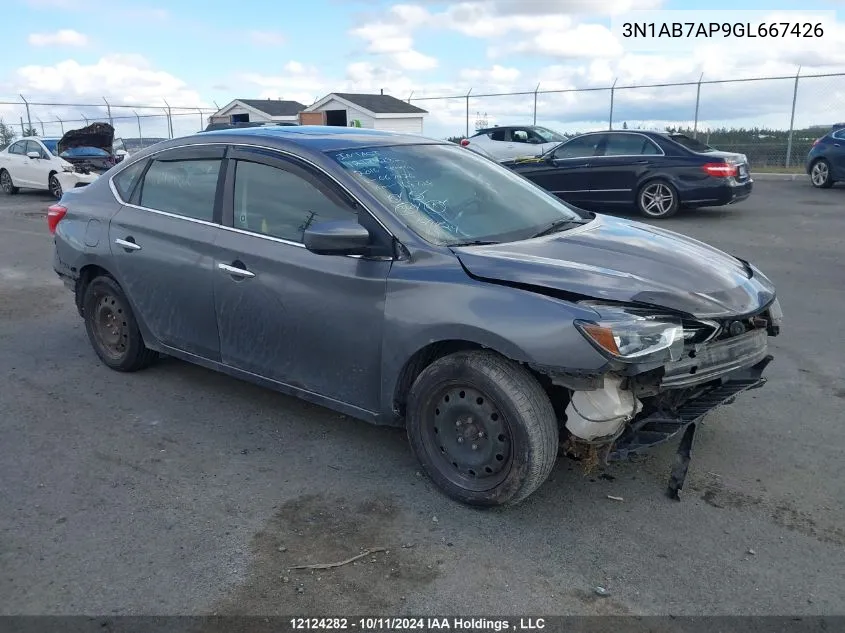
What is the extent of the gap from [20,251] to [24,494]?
8179mm

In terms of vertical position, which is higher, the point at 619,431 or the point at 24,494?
the point at 619,431

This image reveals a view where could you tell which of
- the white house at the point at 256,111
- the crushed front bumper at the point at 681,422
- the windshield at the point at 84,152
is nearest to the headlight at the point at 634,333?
the crushed front bumper at the point at 681,422

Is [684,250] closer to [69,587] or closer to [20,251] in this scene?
[69,587]

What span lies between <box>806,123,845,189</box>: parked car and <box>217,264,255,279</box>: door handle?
615 inches

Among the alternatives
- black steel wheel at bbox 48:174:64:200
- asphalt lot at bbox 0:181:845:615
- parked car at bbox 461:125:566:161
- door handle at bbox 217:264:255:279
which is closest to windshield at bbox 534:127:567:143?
parked car at bbox 461:125:566:161

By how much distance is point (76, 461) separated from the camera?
4.01 m

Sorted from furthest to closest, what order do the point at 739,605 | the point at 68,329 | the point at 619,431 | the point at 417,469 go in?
1. the point at 68,329
2. the point at 417,469
3. the point at 619,431
4. the point at 739,605

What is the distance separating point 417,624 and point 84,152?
59.1 feet

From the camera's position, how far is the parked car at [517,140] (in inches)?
819

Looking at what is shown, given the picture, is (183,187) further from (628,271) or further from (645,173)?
(645,173)

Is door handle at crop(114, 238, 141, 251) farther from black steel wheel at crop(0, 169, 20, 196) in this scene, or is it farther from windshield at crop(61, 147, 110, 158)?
black steel wheel at crop(0, 169, 20, 196)

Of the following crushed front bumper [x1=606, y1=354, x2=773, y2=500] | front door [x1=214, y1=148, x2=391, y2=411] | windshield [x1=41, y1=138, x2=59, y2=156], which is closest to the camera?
crushed front bumper [x1=606, y1=354, x2=773, y2=500]

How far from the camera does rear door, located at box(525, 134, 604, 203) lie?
42.9 ft

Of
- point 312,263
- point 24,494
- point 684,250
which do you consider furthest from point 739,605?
point 24,494
